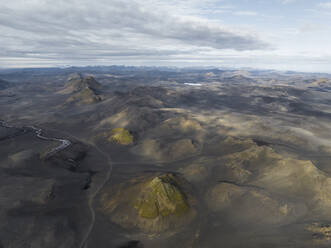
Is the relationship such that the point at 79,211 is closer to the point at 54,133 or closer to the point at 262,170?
the point at 262,170

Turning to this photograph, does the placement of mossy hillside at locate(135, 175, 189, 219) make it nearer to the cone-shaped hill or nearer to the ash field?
the cone-shaped hill

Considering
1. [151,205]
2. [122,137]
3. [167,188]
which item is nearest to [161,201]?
[151,205]

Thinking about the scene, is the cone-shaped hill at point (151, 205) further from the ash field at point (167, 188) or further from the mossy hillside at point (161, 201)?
the ash field at point (167, 188)

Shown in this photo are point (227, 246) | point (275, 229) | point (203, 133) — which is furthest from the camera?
point (203, 133)

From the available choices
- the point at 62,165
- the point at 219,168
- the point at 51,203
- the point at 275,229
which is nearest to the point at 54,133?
the point at 62,165

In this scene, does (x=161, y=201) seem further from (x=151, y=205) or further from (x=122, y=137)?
(x=122, y=137)

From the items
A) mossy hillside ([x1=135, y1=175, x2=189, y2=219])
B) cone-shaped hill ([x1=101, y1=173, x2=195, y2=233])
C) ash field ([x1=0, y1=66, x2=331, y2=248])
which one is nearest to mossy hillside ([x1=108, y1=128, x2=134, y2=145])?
ash field ([x1=0, y1=66, x2=331, y2=248])

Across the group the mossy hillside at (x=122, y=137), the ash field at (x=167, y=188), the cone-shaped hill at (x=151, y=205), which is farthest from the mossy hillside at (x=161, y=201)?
the mossy hillside at (x=122, y=137)
